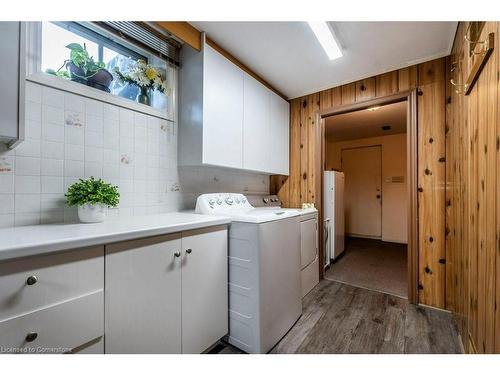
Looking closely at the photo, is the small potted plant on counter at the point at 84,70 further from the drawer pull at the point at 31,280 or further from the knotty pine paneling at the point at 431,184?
the knotty pine paneling at the point at 431,184

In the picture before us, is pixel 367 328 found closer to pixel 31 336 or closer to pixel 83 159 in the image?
pixel 31 336

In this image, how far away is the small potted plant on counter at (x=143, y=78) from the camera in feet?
5.20

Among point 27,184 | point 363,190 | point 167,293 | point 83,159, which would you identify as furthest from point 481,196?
point 363,190

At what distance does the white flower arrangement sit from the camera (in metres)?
1.58

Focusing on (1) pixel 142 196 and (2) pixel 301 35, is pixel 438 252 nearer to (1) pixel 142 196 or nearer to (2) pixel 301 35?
(2) pixel 301 35

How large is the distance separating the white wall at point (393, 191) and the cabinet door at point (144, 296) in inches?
186

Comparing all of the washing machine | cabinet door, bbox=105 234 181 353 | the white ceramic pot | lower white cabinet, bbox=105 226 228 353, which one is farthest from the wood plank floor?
the white ceramic pot

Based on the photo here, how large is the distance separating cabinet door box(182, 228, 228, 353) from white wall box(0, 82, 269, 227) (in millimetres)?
623

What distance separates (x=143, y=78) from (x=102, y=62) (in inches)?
10.5

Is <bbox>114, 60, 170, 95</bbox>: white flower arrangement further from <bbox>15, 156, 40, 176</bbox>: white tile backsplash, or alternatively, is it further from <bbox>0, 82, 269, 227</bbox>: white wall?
<bbox>15, 156, 40, 176</bbox>: white tile backsplash

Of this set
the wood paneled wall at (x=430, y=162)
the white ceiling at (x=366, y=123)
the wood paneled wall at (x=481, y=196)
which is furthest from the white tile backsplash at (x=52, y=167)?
the white ceiling at (x=366, y=123)

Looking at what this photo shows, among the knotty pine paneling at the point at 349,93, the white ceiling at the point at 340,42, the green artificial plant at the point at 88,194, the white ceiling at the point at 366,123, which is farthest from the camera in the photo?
the white ceiling at the point at 366,123
